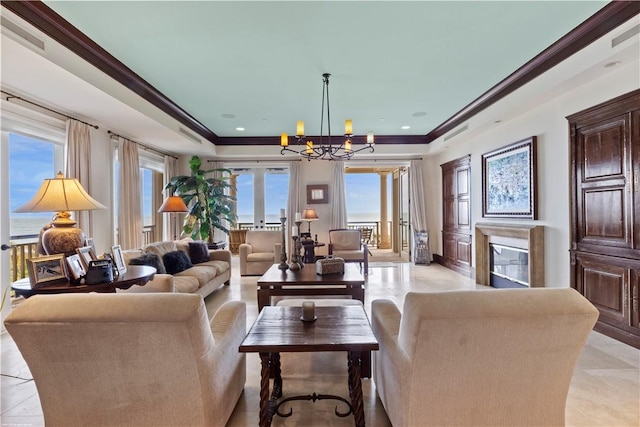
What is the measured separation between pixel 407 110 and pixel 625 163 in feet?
9.35

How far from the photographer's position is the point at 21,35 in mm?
2301

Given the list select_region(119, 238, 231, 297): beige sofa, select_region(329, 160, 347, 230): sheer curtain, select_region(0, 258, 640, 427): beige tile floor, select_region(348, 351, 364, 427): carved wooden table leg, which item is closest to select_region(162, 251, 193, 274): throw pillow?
select_region(119, 238, 231, 297): beige sofa

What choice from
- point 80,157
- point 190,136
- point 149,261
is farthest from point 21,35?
point 190,136

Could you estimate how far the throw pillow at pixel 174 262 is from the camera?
4.16m

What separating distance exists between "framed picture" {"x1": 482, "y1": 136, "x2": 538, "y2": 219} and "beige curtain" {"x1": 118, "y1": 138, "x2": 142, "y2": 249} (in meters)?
5.88

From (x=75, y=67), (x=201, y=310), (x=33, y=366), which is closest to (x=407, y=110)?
(x=75, y=67)

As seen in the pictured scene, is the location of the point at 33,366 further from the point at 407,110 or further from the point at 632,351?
the point at 407,110

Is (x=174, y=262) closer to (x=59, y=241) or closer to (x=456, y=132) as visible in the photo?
(x=59, y=241)

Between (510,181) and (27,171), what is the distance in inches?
250

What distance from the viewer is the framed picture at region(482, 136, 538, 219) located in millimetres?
4254

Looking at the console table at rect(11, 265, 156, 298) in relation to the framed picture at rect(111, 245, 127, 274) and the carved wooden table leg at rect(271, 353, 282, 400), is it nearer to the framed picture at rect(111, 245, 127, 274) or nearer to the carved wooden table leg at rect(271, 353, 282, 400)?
the framed picture at rect(111, 245, 127, 274)

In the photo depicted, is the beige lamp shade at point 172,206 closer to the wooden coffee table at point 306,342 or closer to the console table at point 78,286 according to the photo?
the console table at point 78,286

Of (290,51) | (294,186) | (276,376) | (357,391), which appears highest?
(290,51)

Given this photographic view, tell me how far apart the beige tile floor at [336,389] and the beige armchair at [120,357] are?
1.86 feet
